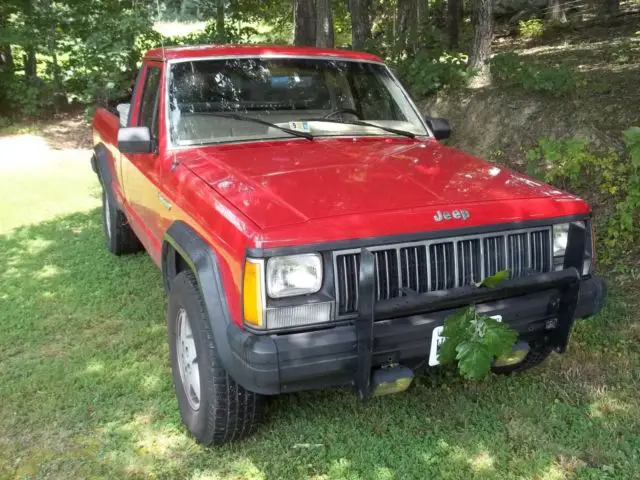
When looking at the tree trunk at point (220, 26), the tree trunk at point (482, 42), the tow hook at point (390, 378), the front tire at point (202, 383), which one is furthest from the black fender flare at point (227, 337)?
the tree trunk at point (220, 26)

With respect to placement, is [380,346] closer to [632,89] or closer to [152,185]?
[152,185]

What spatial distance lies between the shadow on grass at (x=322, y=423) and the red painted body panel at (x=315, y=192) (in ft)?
2.75

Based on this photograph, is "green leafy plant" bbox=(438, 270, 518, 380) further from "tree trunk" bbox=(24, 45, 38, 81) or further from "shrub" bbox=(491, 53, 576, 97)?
"tree trunk" bbox=(24, 45, 38, 81)

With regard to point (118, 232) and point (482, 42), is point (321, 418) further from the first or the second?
point (482, 42)

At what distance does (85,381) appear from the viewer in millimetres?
3674

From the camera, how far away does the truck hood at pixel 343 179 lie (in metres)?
2.63

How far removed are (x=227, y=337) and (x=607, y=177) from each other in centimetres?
408

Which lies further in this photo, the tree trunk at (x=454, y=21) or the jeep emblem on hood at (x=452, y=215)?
the tree trunk at (x=454, y=21)

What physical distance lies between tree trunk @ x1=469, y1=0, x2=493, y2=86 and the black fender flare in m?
6.33

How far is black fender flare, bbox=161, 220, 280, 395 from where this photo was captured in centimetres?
239

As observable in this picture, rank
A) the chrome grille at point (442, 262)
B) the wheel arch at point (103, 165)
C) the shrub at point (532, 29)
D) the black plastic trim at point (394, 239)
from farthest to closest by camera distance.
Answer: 1. the shrub at point (532, 29)
2. the wheel arch at point (103, 165)
3. the chrome grille at point (442, 262)
4. the black plastic trim at point (394, 239)

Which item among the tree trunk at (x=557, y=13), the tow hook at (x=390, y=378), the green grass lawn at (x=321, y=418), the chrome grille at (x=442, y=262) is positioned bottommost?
the green grass lawn at (x=321, y=418)

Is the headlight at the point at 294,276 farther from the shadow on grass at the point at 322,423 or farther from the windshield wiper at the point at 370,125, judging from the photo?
the windshield wiper at the point at 370,125

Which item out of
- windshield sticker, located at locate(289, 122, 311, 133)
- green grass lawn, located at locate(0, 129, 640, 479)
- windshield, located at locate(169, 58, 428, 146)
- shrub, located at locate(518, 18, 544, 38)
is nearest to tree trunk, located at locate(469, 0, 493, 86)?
windshield, located at locate(169, 58, 428, 146)
